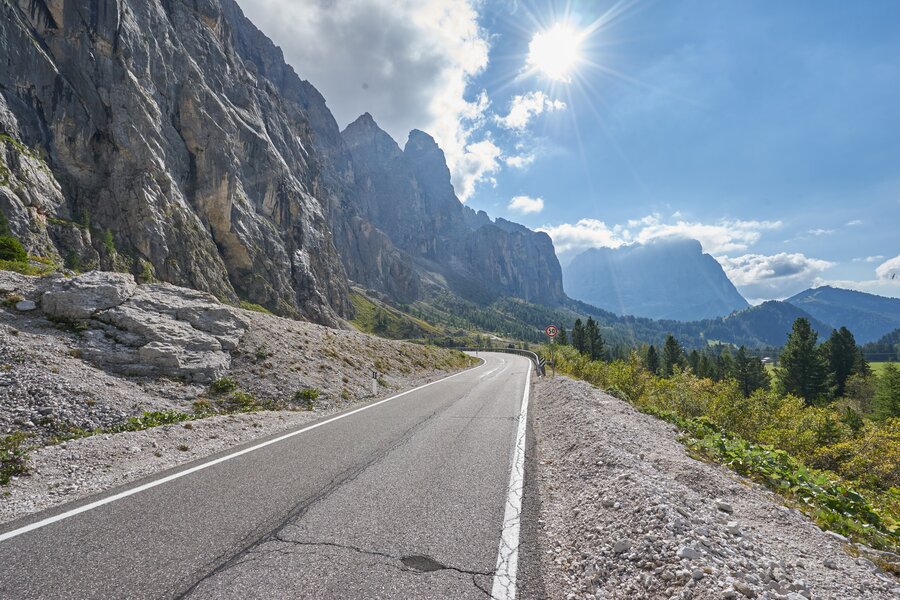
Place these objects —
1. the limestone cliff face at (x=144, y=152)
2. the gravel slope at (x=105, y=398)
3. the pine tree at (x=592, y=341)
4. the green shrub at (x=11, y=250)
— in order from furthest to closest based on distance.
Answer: the pine tree at (x=592, y=341), the limestone cliff face at (x=144, y=152), the green shrub at (x=11, y=250), the gravel slope at (x=105, y=398)

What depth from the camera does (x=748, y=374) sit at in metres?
70.9

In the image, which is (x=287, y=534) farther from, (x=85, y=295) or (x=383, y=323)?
(x=383, y=323)

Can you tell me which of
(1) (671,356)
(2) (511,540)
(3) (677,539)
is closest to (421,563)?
(2) (511,540)

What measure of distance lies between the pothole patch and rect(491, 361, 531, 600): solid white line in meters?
0.68

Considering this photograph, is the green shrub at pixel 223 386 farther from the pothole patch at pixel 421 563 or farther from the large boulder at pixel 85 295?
the pothole patch at pixel 421 563

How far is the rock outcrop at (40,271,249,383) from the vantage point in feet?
42.3

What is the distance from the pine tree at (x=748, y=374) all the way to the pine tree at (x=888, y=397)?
20.1 m

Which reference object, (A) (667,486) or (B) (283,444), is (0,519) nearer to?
(B) (283,444)

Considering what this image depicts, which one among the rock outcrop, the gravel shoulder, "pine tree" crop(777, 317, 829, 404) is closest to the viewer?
the gravel shoulder

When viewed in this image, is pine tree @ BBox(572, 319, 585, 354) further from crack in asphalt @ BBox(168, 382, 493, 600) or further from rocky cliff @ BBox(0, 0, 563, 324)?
crack in asphalt @ BBox(168, 382, 493, 600)

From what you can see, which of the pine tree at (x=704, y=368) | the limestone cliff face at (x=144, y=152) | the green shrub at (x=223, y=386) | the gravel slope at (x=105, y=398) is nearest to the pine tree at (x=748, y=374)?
the pine tree at (x=704, y=368)

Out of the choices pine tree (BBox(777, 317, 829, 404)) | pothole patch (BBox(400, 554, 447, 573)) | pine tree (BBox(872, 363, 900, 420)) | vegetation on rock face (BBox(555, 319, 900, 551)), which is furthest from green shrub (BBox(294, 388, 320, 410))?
pine tree (BBox(777, 317, 829, 404))

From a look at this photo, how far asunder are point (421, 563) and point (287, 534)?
1.87 m

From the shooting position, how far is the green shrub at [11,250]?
19078mm
